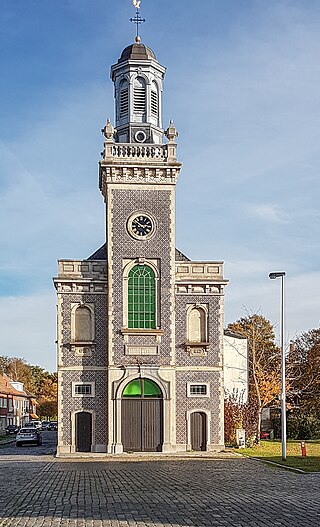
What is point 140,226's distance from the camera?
132ft

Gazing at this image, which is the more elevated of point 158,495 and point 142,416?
point 142,416

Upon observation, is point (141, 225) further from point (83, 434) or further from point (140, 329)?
point (83, 434)

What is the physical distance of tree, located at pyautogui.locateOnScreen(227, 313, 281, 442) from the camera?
49.2m

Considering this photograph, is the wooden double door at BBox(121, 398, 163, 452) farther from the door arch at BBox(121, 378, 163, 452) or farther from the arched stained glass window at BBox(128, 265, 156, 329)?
the arched stained glass window at BBox(128, 265, 156, 329)

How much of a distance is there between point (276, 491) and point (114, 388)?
63.6 feet

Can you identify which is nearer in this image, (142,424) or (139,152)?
(142,424)

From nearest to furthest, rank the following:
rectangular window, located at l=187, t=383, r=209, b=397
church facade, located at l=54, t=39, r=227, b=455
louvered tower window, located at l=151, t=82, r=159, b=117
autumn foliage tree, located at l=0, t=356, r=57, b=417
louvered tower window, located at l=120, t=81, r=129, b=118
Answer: church facade, located at l=54, t=39, r=227, b=455, rectangular window, located at l=187, t=383, r=209, b=397, louvered tower window, located at l=120, t=81, r=129, b=118, louvered tower window, located at l=151, t=82, r=159, b=117, autumn foliage tree, located at l=0, t=356, r=57, b=417

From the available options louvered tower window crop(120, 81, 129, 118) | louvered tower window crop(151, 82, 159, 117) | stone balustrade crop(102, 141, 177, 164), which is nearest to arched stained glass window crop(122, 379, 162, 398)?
stone balustrade crop(102, 141, 177, 164)

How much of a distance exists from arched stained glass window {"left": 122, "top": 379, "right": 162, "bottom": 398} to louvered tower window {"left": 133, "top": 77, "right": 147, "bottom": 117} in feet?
45.5

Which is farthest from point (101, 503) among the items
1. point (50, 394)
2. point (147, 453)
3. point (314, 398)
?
point (50, 394)

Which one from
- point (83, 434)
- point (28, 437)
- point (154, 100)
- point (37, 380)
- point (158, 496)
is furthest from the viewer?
point (37, 380)

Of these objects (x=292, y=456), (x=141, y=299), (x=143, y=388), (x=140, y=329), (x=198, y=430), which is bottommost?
(x=292, y=456)

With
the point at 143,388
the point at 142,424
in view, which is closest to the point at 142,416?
the point at 142,424

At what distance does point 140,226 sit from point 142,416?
9346 millimetres
